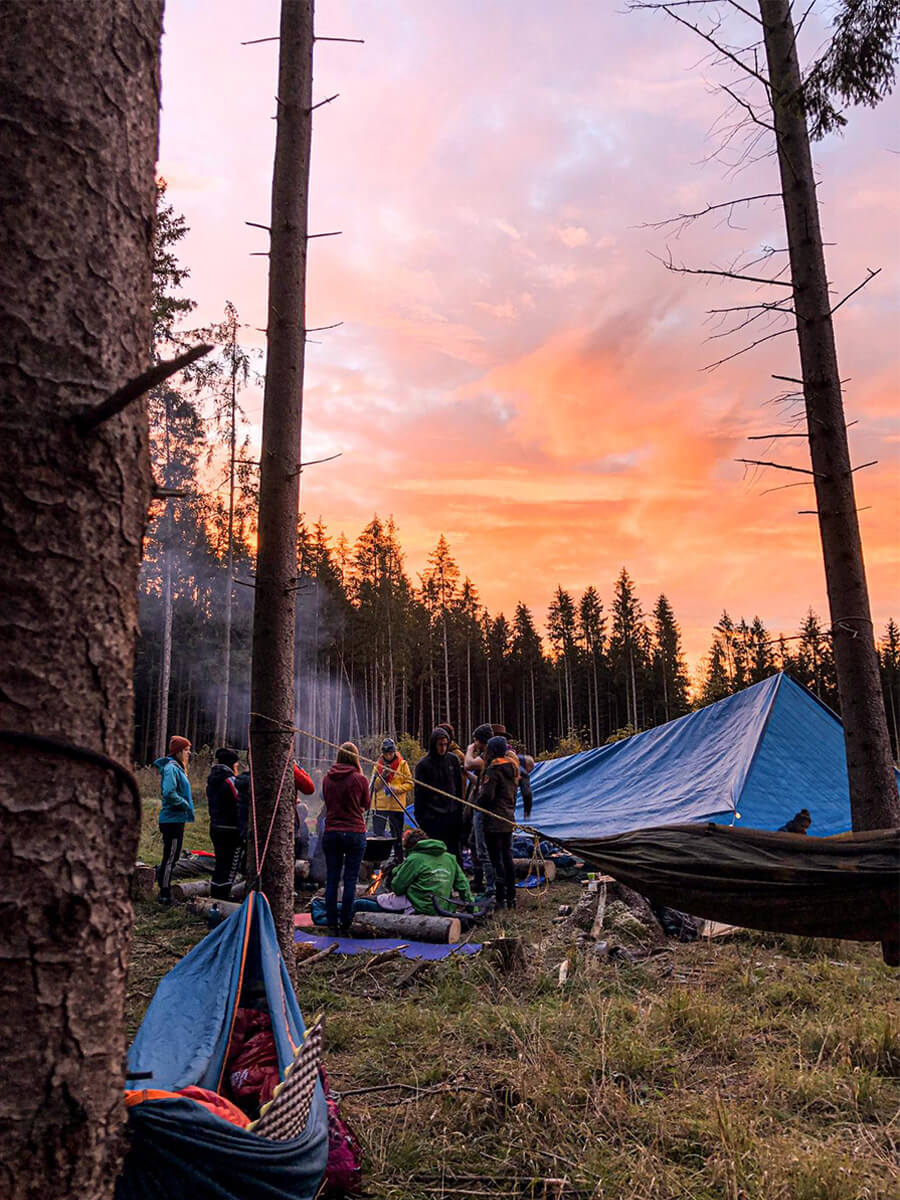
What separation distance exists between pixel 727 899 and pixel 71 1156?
231cm

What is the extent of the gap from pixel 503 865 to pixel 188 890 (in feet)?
9.85

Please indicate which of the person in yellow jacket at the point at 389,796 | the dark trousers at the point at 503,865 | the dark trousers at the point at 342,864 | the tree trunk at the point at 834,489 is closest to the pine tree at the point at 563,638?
the person in yellow jacket at the point at 389,796

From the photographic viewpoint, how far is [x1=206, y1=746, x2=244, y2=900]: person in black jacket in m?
7.25

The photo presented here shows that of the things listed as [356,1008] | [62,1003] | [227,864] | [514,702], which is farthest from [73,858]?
[514,702]

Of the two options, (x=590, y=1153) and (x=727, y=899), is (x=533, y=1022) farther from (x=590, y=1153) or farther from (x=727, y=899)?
(x=727, y=899)

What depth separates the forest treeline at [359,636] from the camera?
2053cm

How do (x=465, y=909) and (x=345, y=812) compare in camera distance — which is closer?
(x=345, y=812)

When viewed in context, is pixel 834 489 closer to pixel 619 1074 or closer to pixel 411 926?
pixel 619 1074

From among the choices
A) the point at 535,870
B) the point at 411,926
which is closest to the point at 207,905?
the point at 411,926

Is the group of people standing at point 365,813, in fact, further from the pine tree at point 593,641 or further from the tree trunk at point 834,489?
the pine tree at point 593,641

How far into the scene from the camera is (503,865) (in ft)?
24.0

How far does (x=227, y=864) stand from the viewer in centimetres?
739

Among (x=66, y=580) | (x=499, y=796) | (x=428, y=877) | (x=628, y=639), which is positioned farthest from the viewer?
(x=628, y=639)

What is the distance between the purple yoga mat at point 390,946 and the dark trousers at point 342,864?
8.0 inches
